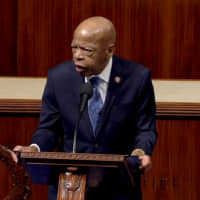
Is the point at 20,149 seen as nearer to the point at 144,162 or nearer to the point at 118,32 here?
the point at 144,162

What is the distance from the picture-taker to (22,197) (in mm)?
2057

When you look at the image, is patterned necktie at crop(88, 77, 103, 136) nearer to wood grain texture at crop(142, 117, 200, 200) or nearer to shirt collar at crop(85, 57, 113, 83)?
shirt collar at crop(85, 57, 113, 83)

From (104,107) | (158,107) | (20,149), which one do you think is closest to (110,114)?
A: (104,107)

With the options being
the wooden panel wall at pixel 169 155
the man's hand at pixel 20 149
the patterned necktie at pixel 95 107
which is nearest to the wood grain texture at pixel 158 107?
the wooden panel wall at pixel 169 155

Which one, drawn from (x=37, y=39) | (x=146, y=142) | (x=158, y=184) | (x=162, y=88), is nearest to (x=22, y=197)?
(x=146, y=142)

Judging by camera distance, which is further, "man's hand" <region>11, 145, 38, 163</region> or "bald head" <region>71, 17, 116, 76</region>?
"bald head" <region>71, 17, 116, 76</region>

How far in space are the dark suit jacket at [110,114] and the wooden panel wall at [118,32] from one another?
1.48 metres

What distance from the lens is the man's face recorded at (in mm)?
2117

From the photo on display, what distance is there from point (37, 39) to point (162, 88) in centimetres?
88

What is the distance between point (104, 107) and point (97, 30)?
0.88 feet

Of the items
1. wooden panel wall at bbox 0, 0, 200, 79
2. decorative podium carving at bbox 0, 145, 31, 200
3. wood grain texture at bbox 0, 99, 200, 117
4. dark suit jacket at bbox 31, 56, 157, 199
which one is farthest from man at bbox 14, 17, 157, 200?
wooden panel wall at bbox 0, 0, 200, 79

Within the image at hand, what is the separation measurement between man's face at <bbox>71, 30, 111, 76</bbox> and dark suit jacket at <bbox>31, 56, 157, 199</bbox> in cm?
11

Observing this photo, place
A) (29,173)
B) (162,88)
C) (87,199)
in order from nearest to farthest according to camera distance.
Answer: (29,173) < (87,199) < (162,88)

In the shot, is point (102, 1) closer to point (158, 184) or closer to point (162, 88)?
point (162, 88)
